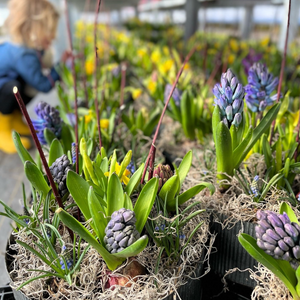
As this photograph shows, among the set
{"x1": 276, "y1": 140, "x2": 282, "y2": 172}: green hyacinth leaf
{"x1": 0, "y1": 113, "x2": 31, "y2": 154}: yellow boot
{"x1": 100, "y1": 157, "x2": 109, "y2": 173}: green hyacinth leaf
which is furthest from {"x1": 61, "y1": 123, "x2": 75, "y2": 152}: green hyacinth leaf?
{"x1": 0, "y1": 113, "x2": 31, "y2": 154}: yellow boot

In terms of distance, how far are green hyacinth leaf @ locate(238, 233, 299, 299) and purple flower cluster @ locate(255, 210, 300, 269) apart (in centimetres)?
2

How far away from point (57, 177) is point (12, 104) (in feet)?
4.23

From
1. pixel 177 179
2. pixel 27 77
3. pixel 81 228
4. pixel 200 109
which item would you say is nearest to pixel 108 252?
pixel 81 228

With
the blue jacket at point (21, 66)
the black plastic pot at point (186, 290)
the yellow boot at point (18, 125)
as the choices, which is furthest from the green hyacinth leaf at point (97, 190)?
the yellow boot at point (18, 125)

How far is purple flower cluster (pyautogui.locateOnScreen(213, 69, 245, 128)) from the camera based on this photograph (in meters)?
0.69

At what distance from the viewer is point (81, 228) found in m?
0.54

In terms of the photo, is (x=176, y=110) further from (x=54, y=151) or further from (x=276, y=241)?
(x=276, y=241)

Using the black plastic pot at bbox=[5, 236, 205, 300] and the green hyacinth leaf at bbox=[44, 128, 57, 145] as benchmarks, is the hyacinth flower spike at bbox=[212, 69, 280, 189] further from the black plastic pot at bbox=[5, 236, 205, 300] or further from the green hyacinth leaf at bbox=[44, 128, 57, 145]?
the green hyacinth leaf at bbox=[44, 128, 57, 145]

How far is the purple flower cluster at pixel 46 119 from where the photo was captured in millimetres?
908

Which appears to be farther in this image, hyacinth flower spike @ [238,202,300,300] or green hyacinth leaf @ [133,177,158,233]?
green hyacinth leaf @ [133,177,158,233]

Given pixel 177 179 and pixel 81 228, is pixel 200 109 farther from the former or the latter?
pixel 81 228

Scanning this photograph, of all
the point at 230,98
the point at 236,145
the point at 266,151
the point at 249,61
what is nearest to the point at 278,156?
the point at 266,151

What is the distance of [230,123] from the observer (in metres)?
0.75

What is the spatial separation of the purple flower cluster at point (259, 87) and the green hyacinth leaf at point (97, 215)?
0.50 m
